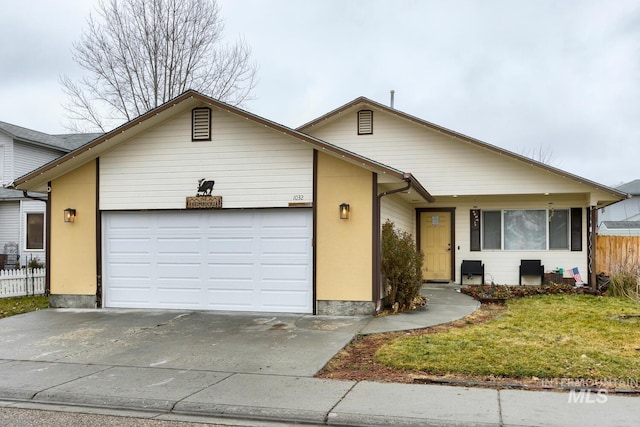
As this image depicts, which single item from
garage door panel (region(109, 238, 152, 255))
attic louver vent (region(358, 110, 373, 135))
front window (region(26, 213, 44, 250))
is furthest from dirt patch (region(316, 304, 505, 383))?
front window (region(26, 213, 44, 250))

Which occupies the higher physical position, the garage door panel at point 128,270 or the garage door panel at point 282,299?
the garage door panel at point 128,270

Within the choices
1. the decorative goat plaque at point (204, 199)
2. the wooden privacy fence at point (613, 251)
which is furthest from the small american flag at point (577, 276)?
the decorative goat plaque at point (204, 199)

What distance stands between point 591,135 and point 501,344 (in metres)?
38.3

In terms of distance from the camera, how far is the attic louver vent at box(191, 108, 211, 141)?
11.5m

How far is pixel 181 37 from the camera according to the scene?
24.0 m

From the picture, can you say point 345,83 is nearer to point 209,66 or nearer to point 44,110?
point 209,66

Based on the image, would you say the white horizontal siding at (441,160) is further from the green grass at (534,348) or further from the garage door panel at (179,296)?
the garage door panel at (179,296)

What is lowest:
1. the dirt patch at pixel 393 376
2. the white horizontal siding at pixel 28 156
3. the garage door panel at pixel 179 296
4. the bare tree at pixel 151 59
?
the dirt patch at pixel 393 376

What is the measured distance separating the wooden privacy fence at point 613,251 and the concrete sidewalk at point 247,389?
936 cm

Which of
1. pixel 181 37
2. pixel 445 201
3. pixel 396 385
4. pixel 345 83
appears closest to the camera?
pixel 396 385

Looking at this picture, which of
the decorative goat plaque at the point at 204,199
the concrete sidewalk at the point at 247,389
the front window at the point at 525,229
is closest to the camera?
the concrete sidewalk at the point at 247,389

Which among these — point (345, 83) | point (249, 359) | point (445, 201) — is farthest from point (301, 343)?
point (345, 83)

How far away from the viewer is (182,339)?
28.7ft

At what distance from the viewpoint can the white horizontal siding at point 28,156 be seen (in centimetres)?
2257
